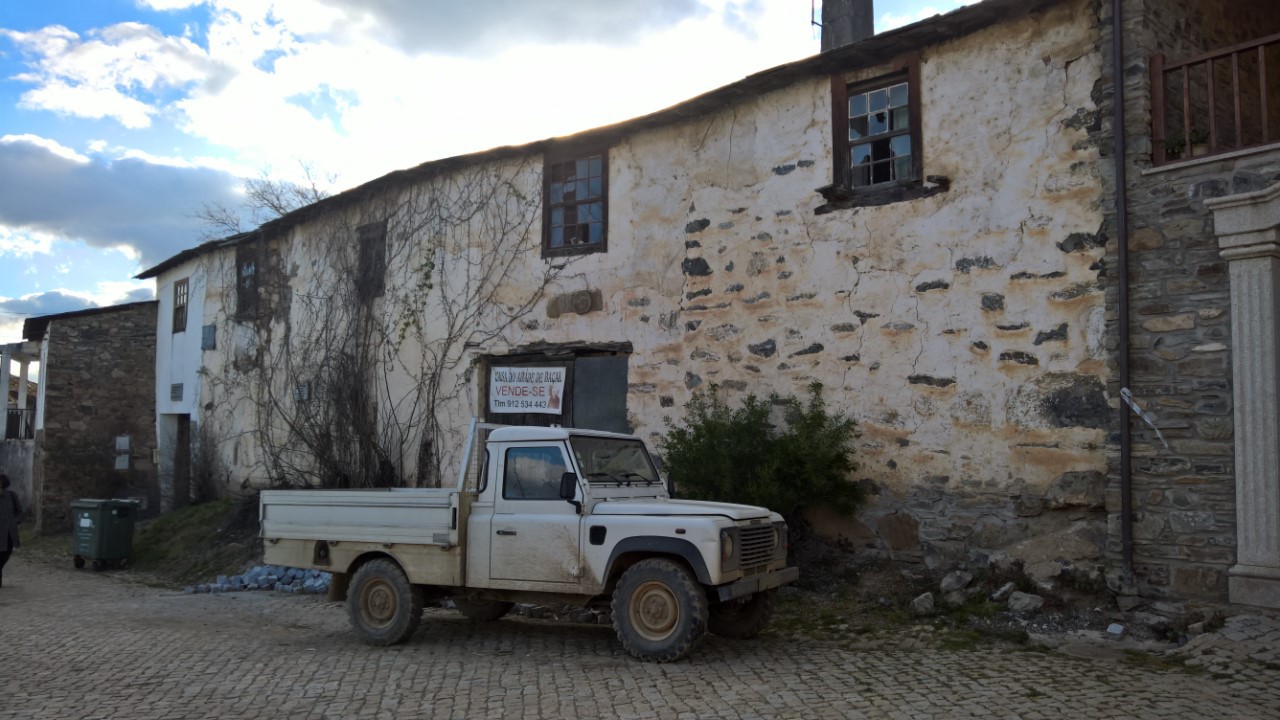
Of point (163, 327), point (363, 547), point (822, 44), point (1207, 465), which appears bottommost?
point (363, 547)

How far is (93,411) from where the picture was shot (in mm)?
20531

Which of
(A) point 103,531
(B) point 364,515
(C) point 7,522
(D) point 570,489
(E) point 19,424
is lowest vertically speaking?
(A) point 103,531

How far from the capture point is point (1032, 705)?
5504mm

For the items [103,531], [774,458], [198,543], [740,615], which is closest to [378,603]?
[740,615]

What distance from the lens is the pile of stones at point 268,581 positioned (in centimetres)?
1161

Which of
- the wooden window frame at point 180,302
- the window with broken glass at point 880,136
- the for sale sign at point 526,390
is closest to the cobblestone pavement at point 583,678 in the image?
the for sale sign at point 526,390

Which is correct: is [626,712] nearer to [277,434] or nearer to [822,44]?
[822,44]

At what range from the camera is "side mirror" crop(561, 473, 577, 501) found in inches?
274

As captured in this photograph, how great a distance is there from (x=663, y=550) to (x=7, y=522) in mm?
9947

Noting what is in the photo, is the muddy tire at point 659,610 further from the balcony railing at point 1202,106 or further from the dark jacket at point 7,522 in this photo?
the dark jacket at point 7,522

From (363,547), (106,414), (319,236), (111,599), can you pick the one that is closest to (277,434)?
(319,236)

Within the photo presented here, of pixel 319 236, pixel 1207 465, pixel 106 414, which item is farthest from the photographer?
pixel 106 414

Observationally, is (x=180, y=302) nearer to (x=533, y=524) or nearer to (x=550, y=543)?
(x=533, y=524)

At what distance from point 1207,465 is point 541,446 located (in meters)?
5.24
